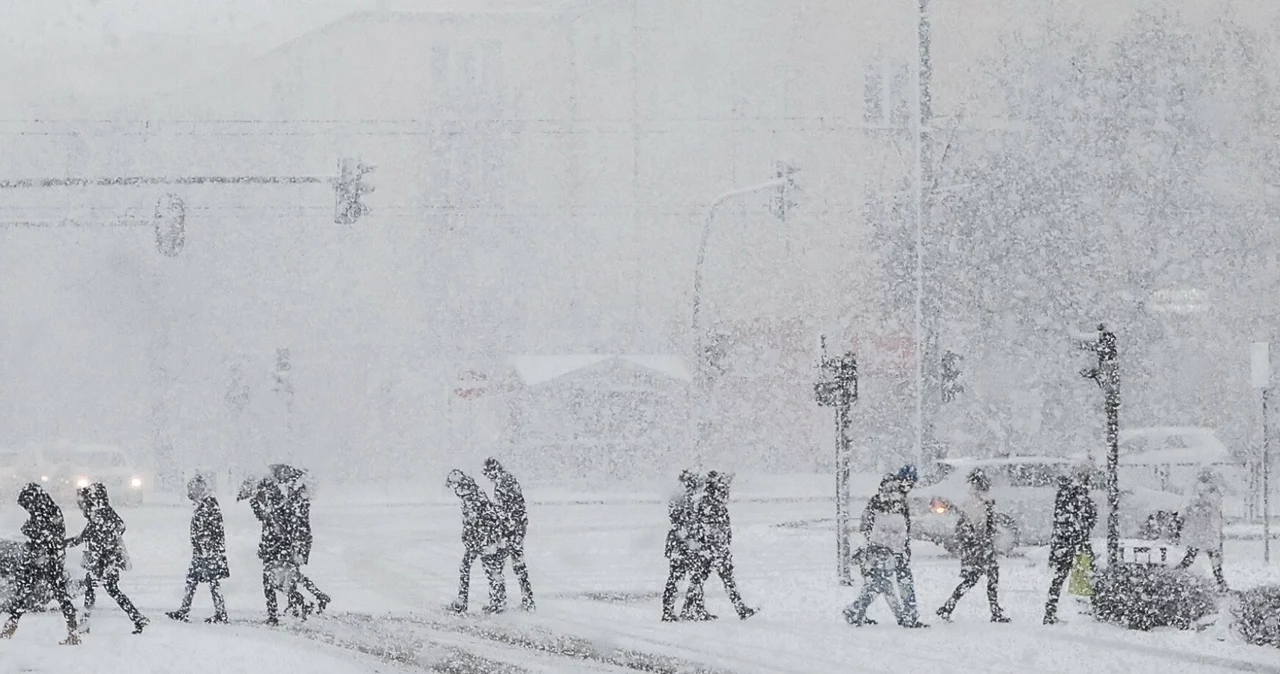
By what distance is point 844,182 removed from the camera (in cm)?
5438

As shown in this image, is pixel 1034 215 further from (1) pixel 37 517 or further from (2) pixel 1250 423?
(1) pixel 37 517

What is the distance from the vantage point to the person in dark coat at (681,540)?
16703mm

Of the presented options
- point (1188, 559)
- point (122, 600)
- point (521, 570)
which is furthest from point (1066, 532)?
point (122, 600)

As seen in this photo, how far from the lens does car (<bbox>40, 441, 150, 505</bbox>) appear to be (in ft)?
124

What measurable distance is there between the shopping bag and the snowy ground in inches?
12.1

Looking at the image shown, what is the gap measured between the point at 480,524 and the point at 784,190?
13.3 meters

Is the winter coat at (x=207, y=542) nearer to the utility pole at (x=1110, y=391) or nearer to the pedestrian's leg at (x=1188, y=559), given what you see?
the utility pole at (x=1110, y=391)

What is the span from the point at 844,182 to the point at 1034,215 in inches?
367

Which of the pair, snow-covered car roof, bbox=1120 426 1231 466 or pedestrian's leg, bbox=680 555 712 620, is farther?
snow-covered car roof, bbox=1120 426 1231 466

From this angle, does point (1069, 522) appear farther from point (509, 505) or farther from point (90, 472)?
point (90, 472)

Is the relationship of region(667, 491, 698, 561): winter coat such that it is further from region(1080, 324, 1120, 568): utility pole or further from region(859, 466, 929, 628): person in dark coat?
region(1080, 324, 1120, 568): utility pole

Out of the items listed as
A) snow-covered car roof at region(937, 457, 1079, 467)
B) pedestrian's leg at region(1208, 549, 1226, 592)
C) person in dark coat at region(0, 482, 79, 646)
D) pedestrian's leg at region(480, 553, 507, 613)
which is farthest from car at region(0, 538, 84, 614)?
snow-covered car roof at region(937, 457, 1079, 467)

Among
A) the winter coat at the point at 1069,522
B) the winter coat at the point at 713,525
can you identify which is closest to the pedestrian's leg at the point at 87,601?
the winter coat at the point at 713,525

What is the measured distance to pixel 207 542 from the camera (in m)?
16.7
